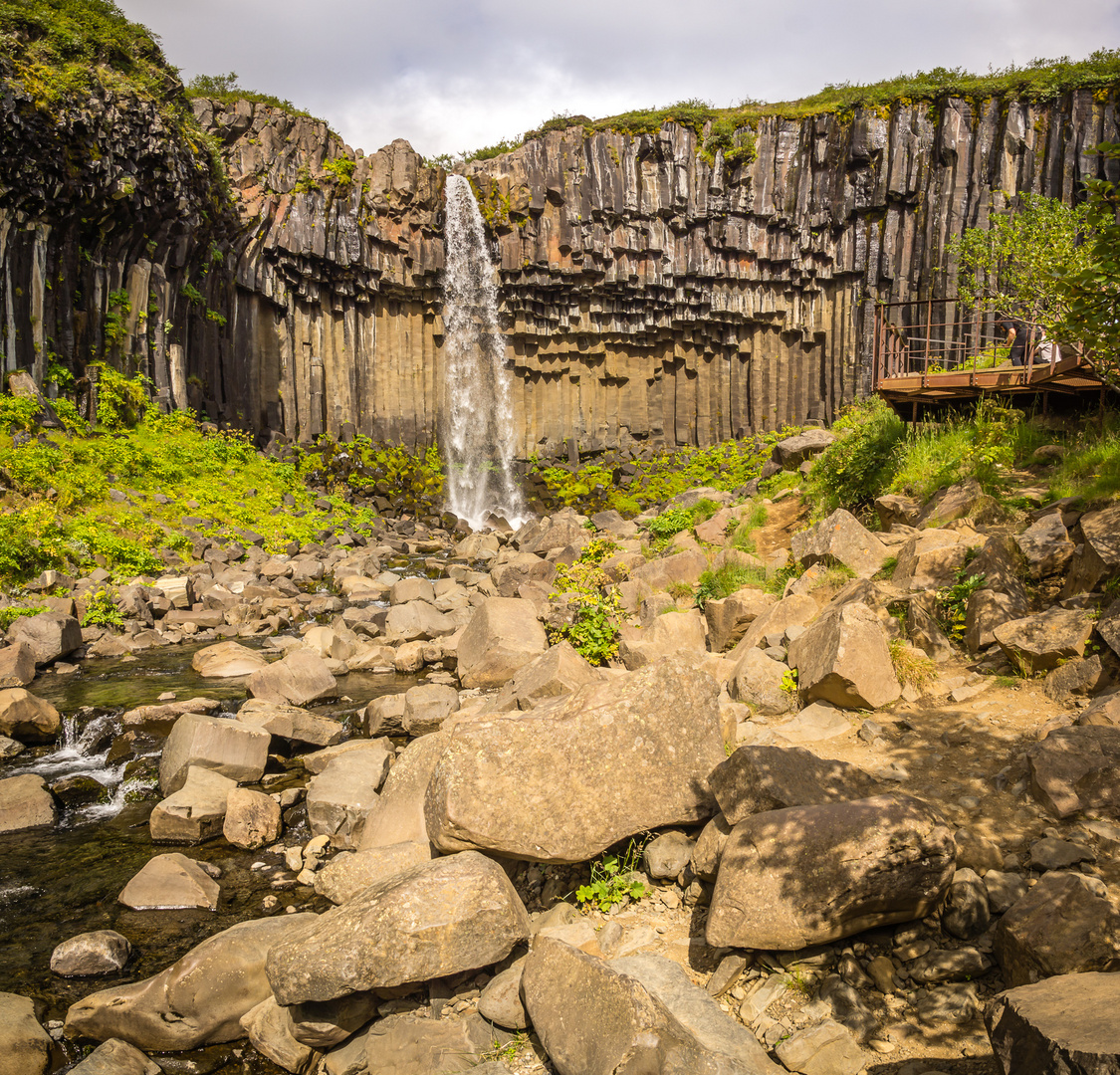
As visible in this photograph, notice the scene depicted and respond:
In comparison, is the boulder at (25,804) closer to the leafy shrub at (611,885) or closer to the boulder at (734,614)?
the leafy shrub at (611,885)

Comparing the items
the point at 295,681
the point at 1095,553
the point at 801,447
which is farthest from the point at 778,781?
the point at 801,447

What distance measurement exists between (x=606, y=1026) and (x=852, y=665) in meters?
3.97

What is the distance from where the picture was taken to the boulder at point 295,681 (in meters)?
11.3

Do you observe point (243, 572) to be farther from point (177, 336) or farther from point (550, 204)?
point (550, 204)

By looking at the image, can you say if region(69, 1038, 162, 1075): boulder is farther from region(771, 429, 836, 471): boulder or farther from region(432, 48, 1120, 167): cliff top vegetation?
region(432, 48, 1120, 167): cliff top vegetation

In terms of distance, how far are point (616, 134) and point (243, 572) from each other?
902 inches

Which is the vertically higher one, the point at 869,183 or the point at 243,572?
the point at 869,183

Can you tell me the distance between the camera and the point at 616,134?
Result: 3006 centimetres

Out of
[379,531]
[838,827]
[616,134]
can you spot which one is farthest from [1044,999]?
[616,134]

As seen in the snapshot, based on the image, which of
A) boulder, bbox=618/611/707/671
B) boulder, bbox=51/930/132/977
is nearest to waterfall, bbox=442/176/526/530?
boulder, bbox=618/611/707/671

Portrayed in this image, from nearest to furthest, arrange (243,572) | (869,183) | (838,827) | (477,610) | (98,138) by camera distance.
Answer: (838,827) < (477,610) < (243,572) < (98,138) < (869,183)

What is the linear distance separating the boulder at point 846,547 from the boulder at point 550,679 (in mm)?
3464

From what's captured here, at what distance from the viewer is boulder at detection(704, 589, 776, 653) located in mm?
9648

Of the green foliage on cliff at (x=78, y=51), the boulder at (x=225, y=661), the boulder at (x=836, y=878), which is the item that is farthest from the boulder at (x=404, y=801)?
the green foliage on cliff at (x=78, y=51)
